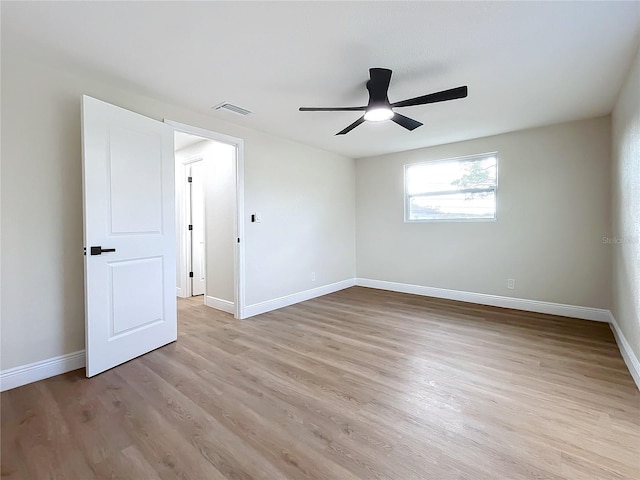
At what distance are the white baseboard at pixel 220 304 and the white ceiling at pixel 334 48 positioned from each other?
2.38 metres

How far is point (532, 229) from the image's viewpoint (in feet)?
12.7

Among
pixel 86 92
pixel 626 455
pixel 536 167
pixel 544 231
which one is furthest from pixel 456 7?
pixel 544 231

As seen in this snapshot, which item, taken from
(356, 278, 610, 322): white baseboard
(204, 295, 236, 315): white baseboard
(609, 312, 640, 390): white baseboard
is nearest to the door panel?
(204, 295, 236, 315): white baseboard

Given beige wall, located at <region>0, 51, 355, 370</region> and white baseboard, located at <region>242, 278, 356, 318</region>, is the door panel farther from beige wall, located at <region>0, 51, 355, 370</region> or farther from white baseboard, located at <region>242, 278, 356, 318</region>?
beige wall, located at <region>0, 51, 355, 370</region>

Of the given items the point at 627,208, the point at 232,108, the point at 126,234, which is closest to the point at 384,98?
A: the point at 232,108

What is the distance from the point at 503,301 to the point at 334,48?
12.7 ft

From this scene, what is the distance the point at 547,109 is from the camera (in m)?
3.13

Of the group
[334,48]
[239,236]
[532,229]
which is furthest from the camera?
[532,229]

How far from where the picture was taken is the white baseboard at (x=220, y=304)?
3.92 meters

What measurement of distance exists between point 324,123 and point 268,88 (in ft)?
3.36

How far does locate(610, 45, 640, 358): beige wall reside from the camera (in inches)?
84.0

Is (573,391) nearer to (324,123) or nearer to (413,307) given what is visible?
(413,307)

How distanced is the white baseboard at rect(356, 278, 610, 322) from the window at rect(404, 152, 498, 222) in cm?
112

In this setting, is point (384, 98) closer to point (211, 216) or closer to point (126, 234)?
point (126, 234)
